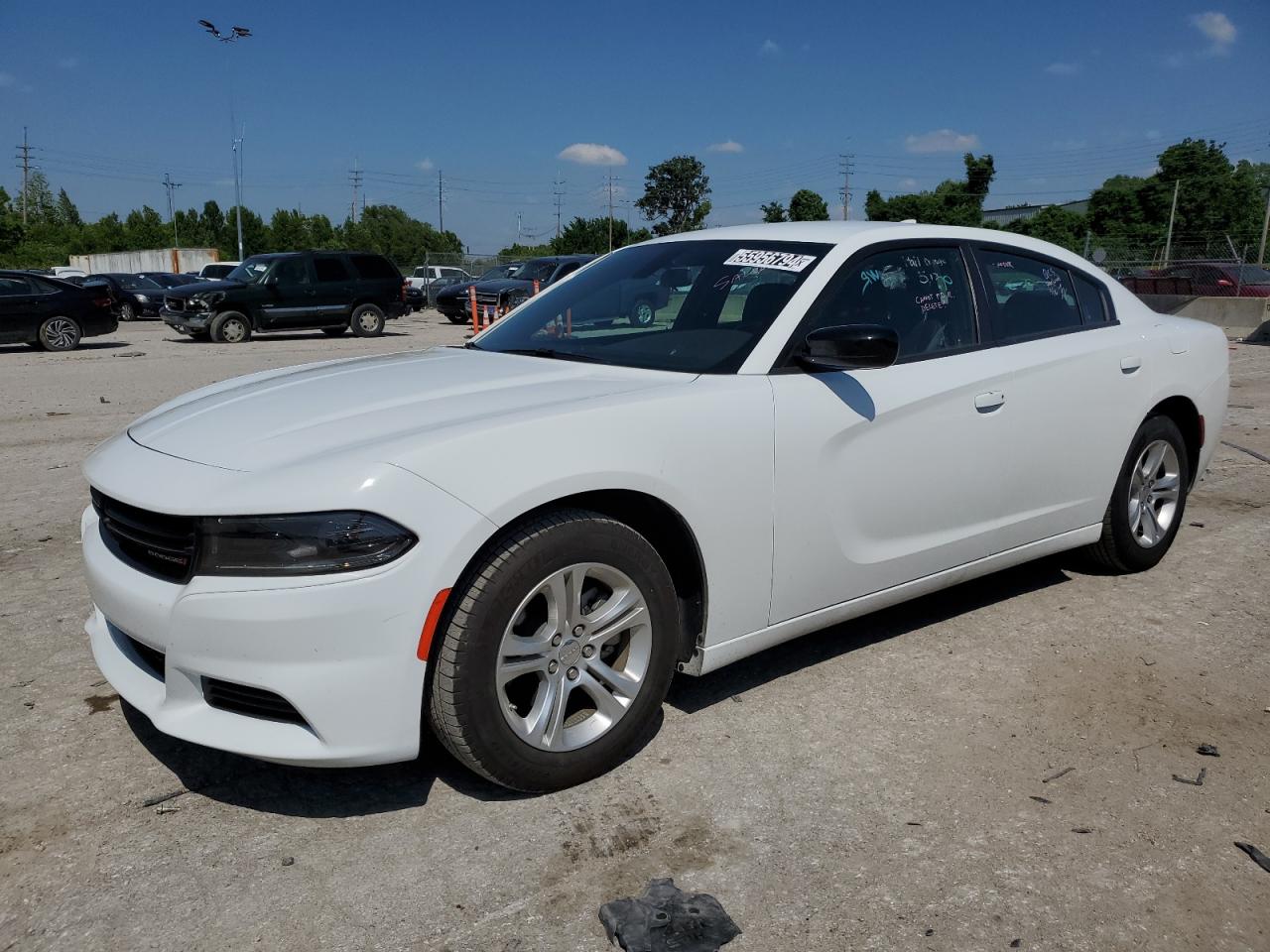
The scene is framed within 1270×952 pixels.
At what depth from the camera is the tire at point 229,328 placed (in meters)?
20.3

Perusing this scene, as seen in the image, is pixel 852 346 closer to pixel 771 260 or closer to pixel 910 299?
pixel 771 260

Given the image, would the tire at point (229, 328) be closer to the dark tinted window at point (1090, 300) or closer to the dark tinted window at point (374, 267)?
the dark tinted window at point (374, 267)

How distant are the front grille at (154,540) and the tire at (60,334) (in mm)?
17713

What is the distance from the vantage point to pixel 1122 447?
4.60 m

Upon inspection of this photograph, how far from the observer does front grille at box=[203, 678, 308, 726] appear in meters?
2.61

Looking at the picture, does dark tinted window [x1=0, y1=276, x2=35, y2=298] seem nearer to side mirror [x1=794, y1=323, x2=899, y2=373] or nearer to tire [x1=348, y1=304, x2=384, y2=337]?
tire [x1=348, y1=304, x2=384, y2=337]

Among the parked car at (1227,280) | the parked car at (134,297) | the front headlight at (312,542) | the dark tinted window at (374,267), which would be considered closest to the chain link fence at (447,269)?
the parked car at (134,297)

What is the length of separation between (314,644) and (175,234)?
328ft

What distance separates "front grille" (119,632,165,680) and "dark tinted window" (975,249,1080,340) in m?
3.22

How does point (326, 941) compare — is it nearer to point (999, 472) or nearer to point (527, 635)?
point (527, 635)

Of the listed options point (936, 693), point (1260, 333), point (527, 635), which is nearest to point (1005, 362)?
point (936, 693)

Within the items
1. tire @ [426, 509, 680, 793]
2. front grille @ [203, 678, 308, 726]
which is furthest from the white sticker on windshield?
front grille @ [203, 678, 308, 726]

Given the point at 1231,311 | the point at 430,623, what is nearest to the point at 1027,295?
the point at 430,623

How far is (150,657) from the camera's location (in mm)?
2887
